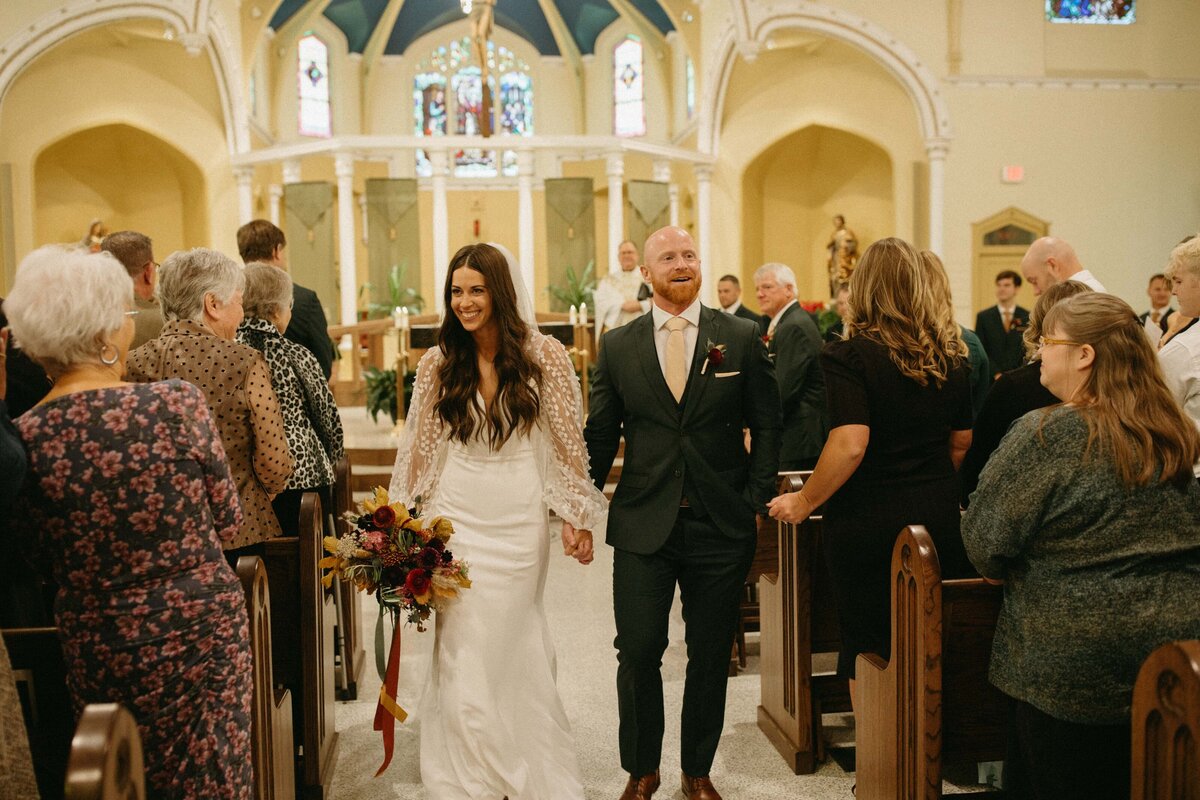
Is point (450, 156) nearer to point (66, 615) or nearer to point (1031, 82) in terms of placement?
point (1031, 82)

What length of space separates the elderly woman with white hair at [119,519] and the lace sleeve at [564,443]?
1.28m

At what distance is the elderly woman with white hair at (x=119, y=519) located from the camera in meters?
2.04

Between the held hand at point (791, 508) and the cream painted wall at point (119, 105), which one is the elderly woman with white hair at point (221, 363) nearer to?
the held hand at point (791, 508)

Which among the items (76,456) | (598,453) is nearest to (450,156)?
(598,453)

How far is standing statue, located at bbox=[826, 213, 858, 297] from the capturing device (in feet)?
49.9

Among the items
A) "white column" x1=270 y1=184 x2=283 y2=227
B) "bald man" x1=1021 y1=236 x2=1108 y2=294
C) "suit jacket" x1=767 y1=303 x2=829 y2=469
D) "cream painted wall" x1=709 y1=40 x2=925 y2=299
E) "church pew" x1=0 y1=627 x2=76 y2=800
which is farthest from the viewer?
"white column" x1=270 y1=184 x2=283 y2=227

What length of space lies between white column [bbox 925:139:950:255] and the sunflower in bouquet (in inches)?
458

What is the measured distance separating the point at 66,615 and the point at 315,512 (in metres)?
1.24

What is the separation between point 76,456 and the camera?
6.64ft

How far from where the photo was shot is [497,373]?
3.27 metres

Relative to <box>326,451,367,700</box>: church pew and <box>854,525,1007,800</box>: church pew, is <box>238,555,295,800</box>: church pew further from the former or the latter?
<box>854,525,1007,800</box>: church pew

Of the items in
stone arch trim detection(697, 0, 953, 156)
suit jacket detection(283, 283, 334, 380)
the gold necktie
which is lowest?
the gold necktie

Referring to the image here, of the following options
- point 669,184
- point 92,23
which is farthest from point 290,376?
point 669,184

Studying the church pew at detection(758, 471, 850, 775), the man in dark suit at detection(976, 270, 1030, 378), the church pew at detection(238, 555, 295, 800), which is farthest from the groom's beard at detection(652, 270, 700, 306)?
the man in dark suit at detection(976, 270, 1030, 378)
